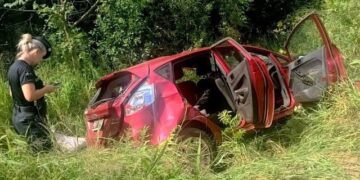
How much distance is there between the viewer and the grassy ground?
499cm

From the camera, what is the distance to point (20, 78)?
218 inches

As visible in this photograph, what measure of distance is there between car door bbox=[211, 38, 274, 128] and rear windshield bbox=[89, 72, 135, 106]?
1.11 metres

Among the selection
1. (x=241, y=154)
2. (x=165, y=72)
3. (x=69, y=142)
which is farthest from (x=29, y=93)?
(x=241, y=154)

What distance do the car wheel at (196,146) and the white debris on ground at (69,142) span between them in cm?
101

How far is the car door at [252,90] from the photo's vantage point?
625 cm

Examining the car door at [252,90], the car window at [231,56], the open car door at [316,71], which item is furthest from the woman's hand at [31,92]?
the open car door at [316,71]

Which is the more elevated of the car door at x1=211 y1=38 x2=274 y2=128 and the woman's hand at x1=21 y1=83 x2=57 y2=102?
the woman's hand at x1=21 y1=83 x2=57 y2=102

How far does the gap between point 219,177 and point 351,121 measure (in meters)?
2.06

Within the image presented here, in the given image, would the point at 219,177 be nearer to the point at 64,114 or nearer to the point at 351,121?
the point at 351,121

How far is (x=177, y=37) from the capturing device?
10.4 m

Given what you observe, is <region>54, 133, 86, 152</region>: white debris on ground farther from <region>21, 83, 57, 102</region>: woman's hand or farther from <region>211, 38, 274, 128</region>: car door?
<region>211, 38, 274, 128</region>: car door

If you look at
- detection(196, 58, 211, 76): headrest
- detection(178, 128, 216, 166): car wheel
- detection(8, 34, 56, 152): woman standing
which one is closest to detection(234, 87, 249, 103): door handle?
detection(178, 128, 216, 166): car wheel

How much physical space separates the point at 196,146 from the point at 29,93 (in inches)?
65.0

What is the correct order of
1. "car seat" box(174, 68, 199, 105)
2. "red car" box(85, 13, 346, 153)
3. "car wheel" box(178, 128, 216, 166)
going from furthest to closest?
"car seat" box(174, 68, 199, 105), "red car" box(85, 13, 346, 153), "car wheel" box(178, 128, 216, 166)
